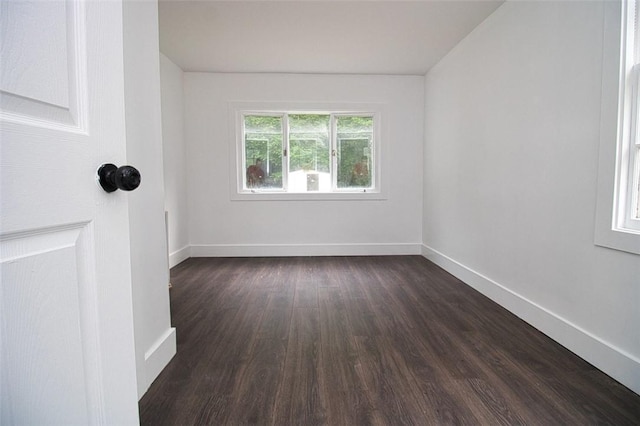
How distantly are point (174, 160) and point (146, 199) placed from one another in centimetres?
251

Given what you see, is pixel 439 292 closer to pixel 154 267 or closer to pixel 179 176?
pixel 154 267

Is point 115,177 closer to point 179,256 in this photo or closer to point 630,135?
point 630,135

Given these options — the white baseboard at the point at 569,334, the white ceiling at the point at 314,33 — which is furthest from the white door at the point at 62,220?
the white ceiling at the point at 314,33

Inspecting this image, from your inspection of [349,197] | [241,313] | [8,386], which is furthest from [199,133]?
[8,386]

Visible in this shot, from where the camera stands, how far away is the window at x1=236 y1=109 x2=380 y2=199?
4238 mm

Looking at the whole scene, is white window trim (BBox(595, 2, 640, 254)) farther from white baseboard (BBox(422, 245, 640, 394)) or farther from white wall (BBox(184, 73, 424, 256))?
white wall (BBox(184, 73, 424, 256))

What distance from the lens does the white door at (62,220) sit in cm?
44

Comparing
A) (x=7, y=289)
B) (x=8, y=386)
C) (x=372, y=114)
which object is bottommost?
(x=8, y=386)

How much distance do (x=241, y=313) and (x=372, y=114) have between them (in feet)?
10.3

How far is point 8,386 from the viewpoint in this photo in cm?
43

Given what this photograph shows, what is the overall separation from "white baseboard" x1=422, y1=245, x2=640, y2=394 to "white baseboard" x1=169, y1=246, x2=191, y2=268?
3254 mm

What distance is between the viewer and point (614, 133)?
154 centimetres

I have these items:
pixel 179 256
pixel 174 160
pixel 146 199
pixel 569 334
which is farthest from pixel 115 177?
pixel 179 256

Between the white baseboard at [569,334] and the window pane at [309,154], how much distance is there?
2272 millimetres
